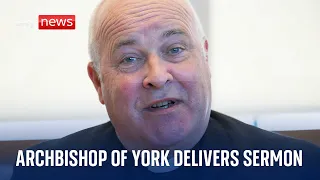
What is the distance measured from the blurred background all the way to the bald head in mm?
95

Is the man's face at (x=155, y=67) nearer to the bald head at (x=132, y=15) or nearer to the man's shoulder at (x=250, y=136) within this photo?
the bald head at (x=132, y=15)

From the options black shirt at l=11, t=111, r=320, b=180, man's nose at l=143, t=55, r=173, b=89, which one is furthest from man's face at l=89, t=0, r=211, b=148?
black shirt at l=11, t=111, r=320, b=180

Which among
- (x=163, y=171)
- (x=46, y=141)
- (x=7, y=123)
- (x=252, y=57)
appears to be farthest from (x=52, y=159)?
(x=252, y=57)

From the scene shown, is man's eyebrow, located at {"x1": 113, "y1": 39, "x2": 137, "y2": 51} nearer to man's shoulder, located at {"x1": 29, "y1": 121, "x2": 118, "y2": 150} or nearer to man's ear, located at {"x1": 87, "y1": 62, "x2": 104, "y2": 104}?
man's ear, located at {"x1": 87, "y1": 62, "x2": 104, "y2": 104}

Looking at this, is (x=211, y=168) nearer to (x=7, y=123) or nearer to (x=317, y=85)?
(x=317, y=85)

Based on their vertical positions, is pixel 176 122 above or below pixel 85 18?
below

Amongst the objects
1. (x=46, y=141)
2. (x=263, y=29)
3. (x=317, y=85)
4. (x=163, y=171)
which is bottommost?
(x=163, y=171)

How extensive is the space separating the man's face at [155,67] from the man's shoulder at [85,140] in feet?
0.36

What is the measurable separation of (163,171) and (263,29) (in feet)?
1.65

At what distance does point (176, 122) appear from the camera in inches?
42.5

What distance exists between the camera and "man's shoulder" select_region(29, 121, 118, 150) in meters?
1.20

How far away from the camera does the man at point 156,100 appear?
1.07 meters

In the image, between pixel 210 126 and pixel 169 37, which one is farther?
pixel 210 126

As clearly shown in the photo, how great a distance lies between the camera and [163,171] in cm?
116
